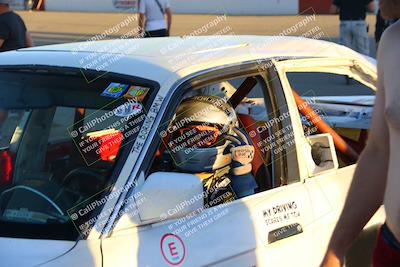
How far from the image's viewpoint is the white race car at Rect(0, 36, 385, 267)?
104 inches

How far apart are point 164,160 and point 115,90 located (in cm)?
36

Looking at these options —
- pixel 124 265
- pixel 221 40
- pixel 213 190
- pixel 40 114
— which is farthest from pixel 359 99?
pixel 124 265

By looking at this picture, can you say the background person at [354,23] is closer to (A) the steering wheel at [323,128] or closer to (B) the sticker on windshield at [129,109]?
(A) the steering wheel at [323,128]

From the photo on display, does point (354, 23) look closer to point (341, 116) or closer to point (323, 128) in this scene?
point (341, 116)

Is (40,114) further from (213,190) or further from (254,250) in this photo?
(254,250)

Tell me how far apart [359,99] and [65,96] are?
8.60ft

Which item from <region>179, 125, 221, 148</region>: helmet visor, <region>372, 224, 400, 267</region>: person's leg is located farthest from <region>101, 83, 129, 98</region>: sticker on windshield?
<region>372, 224, 400, 267</region>: person's leg

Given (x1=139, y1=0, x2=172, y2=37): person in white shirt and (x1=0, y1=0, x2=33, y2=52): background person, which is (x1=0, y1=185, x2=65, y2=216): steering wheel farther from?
(x1=139, y1=0, x2=172, y2=37): person in white shirt

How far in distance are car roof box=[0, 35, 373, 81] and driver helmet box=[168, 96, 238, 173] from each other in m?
0.23

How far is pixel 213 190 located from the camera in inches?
127

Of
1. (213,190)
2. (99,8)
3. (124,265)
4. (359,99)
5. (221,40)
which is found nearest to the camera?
(124,265)

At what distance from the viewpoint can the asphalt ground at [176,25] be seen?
18.8 metres

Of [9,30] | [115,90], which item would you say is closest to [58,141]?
[115,90]

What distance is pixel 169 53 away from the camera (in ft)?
10.4
